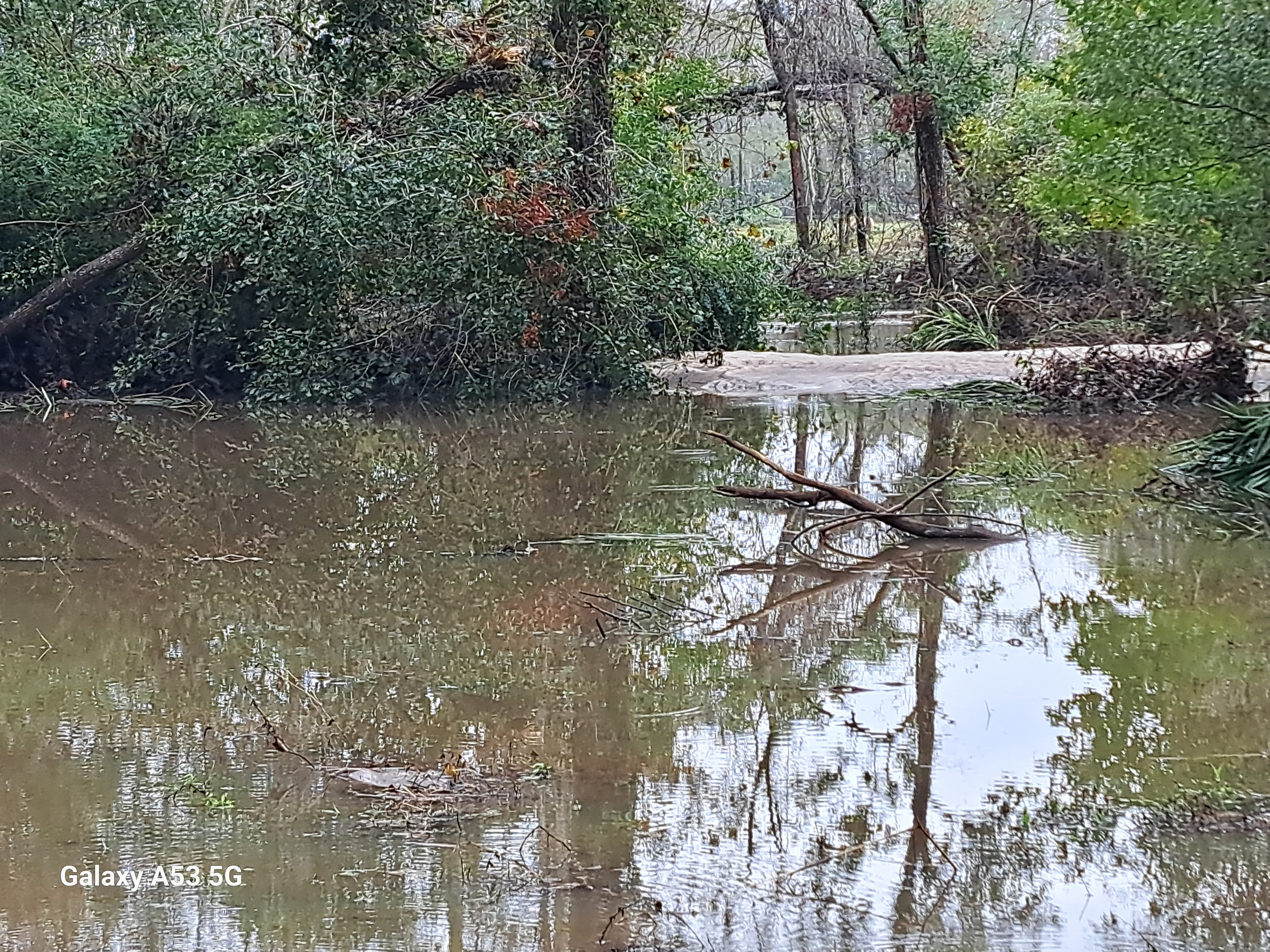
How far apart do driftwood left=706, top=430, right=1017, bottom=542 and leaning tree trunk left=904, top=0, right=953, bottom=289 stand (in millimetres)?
12660

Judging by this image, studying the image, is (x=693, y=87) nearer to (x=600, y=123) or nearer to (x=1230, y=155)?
(x=600, y=123)

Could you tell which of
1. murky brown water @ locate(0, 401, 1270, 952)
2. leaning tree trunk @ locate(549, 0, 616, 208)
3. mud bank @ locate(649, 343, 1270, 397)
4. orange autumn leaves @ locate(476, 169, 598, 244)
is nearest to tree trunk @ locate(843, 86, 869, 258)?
mud bank @ locate(649, 343, 1270, 397)

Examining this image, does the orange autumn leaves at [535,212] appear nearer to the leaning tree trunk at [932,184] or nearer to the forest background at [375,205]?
the forest background at [375,205]

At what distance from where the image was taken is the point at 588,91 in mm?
14578

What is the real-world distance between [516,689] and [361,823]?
1.41 metres

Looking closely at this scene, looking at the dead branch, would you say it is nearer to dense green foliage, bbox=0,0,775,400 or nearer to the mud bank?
dense green foliage, bbox=0,0,775,400

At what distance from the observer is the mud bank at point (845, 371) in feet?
50.2

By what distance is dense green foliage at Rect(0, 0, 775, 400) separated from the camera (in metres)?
13.7

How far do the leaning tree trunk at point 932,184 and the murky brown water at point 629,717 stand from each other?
10.8 meters

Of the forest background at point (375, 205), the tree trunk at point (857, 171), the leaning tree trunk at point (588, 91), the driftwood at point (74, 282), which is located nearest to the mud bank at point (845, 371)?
the forest background at point (375, 205)

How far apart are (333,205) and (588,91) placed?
302 centimetres

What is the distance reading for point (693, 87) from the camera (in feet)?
58.0

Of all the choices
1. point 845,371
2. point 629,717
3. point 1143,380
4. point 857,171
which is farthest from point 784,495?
point 857,171

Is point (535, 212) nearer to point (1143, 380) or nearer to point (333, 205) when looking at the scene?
point (333, 205)
